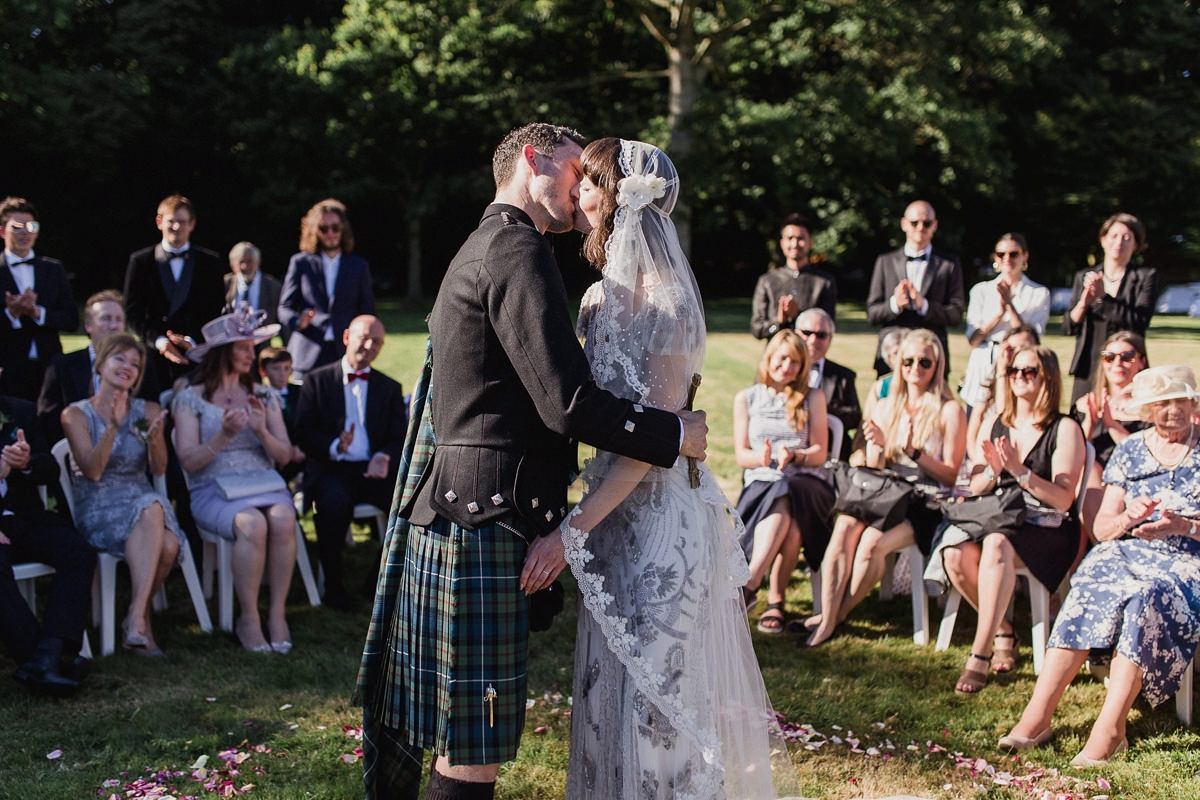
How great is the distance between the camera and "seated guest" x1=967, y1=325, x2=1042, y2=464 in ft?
15.6

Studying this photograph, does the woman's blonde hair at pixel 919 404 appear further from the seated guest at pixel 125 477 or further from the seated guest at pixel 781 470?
the seated guest at pixel 125 477

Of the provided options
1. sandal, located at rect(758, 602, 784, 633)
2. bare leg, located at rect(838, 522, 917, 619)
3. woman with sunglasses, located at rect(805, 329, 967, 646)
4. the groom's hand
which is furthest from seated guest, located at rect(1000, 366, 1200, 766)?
the groom's hand

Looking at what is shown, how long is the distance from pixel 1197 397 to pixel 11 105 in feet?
77.8

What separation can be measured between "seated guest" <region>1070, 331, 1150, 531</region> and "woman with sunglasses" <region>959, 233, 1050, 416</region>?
3.03 feet

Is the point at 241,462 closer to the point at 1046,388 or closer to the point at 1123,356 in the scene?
the point at 1046,388

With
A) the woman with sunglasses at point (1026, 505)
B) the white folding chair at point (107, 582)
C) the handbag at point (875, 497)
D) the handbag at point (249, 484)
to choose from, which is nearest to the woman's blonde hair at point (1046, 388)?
the woman with sunglasses at point (1026, 505)

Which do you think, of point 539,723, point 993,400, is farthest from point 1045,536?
point 539,723

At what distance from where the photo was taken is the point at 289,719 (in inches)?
156

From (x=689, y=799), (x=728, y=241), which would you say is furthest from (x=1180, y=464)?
(x=728, y=241)

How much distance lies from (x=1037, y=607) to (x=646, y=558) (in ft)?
→ 9.04

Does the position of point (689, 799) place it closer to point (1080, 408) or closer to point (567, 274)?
point (1080, 408)

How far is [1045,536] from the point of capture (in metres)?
4.58

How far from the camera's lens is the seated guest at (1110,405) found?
15.5 ft

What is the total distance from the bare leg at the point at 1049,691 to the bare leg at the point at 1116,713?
0.15m
